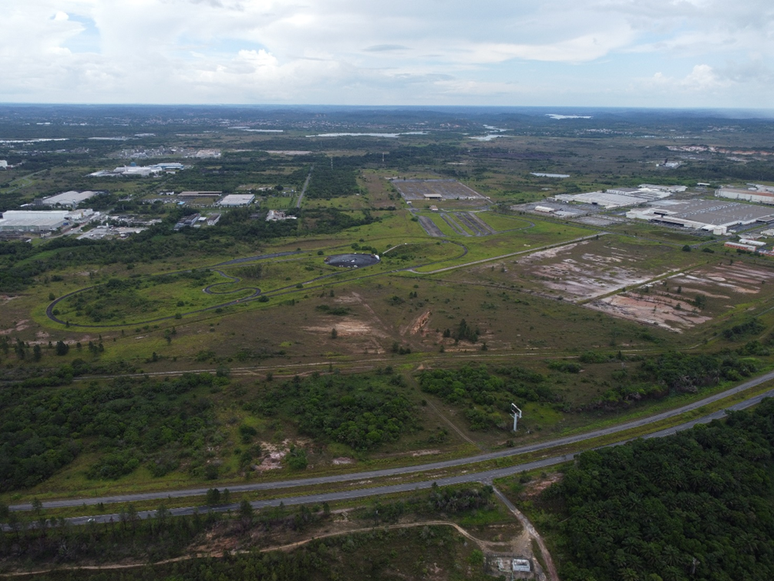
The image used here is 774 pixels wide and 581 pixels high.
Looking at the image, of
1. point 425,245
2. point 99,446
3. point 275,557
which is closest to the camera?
point 275,557

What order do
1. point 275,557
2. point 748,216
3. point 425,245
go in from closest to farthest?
point 275,557 → point 425,245 → point 748,216

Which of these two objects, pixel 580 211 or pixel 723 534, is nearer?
pixel 723 534

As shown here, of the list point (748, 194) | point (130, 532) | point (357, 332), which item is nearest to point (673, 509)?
point (130, 532)

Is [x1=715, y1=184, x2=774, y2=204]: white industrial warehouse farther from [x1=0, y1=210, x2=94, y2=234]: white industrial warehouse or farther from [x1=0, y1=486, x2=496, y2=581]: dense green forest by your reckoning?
[x1=0, y1=210, x2=94, y2=234]: white industrial warehouse

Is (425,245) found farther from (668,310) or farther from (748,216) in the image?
(748,216)

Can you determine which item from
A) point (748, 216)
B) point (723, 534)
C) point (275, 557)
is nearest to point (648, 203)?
point (748, 216)

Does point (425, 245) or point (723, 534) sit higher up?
point (425, 245)

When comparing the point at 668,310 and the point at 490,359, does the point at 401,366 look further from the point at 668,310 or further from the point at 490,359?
the point at 668,310

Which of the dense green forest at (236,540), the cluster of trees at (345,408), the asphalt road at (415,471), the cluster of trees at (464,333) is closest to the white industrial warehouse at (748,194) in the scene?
the cluster of trees at (464,333)
